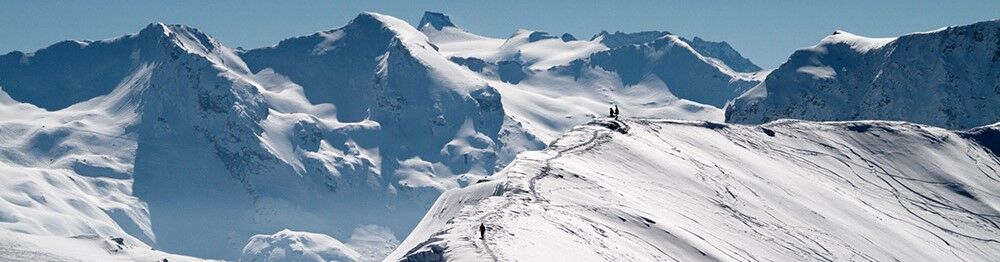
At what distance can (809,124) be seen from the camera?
18588cm

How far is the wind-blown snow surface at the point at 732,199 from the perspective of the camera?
10950 centimetres

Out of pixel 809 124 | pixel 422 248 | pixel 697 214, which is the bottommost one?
pixel 422 248

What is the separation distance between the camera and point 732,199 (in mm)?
141125

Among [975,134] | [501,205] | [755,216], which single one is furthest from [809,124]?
[501,205]

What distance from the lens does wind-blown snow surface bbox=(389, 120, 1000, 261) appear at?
109500 mm

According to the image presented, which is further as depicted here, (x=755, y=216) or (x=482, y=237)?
(x=755, y=216)

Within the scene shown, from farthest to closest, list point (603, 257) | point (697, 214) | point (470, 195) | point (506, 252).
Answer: point (697, 214) → point (470, 195) → point (603, 257) → point (506, 252)

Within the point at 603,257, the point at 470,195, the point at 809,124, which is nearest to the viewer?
the point at 603,257

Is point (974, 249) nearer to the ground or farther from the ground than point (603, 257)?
farther from the ground

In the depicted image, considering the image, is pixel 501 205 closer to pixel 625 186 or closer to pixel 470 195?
pixel 470 195

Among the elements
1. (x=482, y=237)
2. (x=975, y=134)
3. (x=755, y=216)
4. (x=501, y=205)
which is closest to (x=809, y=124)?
(x=975, y=134)

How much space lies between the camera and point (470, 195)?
405 ft

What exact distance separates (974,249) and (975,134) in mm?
34947

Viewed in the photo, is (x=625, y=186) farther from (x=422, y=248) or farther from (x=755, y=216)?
(x=422, y=248)
